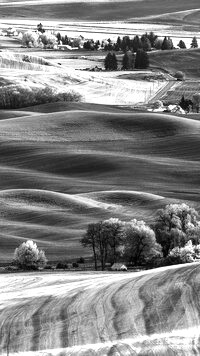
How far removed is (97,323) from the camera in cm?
2884

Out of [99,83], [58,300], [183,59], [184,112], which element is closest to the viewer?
[58,300]

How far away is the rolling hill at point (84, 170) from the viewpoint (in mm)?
69000

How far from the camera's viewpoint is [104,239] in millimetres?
57625

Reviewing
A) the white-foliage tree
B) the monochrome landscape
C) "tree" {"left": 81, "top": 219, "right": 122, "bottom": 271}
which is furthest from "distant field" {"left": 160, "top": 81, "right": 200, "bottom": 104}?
the white-foliage tree

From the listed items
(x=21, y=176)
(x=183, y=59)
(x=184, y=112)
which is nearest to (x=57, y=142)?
(x=21, y=176)

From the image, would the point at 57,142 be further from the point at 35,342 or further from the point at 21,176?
the point at 35,342

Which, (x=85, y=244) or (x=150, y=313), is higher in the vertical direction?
(x=150, y=313)

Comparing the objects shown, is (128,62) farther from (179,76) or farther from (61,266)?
(61,266)

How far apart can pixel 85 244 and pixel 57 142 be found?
50470mm

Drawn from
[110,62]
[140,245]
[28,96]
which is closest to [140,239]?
[140,245]

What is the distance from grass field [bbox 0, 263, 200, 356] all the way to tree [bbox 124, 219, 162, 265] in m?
21.7

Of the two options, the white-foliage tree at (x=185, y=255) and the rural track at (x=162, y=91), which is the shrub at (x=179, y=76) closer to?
the rural track at (x=162, y=91)

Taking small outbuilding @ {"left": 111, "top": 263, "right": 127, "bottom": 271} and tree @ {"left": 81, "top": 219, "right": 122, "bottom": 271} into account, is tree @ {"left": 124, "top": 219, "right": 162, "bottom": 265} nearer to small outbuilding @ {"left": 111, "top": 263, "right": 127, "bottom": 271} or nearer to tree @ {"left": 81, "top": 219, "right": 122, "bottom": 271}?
tree @ {"left": 81, "top": 219, "right": 122, "bottom": 271}

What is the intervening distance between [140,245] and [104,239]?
2.07 meters
